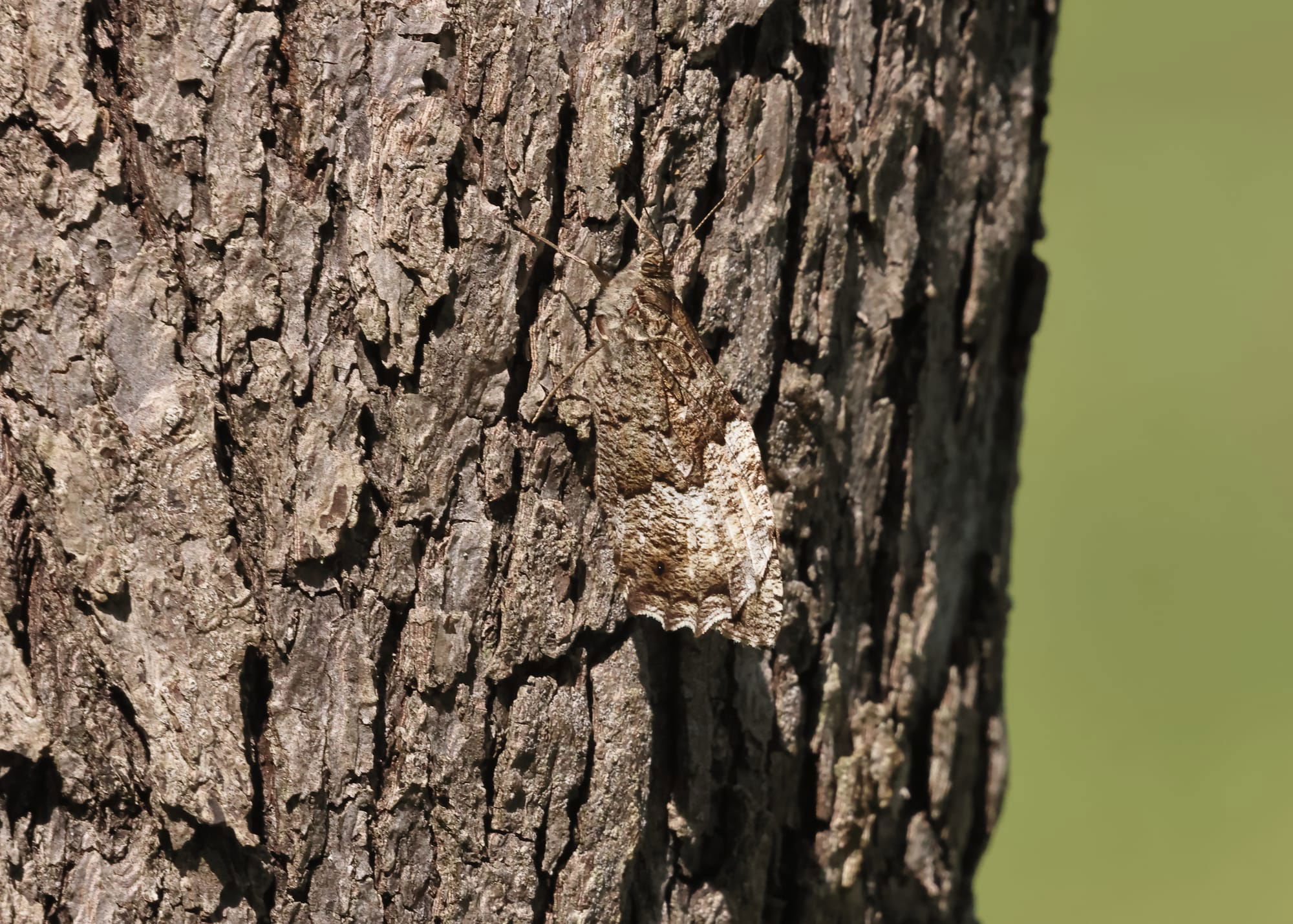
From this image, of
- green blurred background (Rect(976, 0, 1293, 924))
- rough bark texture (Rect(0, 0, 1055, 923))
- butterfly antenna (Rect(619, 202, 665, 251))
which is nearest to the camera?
rough bark texture (Rect(0, 0, 1055, 923))

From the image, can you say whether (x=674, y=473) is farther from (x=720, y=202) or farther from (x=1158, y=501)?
(x=1158, y=501)

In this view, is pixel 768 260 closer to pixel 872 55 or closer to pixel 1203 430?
pixel 872 55

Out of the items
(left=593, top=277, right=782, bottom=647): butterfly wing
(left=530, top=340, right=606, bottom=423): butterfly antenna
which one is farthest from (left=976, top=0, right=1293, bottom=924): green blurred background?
(left=530, top=340, right=606, bottom=423): butterfly antenna

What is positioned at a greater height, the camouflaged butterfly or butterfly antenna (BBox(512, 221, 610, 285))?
butterfly antenna (BBox(512, 221, 610, 285))

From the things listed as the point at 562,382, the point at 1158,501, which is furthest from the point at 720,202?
the point at 1158,501

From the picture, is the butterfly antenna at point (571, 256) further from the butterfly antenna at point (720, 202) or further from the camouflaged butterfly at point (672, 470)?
the butterfly antenna at point (720, 202)

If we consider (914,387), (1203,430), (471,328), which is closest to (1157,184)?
(1203,430)

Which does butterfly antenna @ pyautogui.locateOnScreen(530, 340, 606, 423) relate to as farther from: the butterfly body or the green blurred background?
the green blurred background
